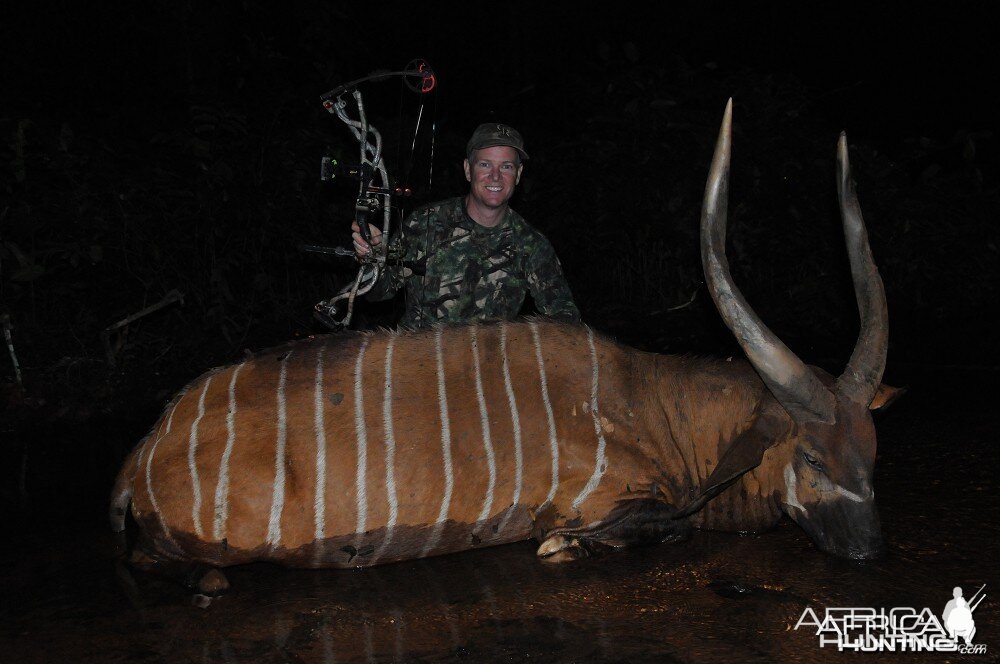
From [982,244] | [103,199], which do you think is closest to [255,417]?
[103,199]

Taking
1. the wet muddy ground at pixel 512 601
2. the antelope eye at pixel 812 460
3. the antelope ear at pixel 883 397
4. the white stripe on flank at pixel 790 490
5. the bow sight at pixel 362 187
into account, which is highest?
the bow sight at pixel 362 187

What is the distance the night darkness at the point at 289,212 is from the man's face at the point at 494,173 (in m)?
0.90

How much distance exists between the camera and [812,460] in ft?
9.57

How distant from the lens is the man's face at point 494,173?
377 cm

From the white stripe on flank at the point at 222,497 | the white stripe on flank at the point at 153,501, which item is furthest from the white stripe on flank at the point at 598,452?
the white stripe on flank at the point at 153,501

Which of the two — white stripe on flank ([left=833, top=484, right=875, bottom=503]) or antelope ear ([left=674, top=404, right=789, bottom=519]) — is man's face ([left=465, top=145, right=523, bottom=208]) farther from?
white stripe on flank ([left=833, top=484, right=875, bottom=503])

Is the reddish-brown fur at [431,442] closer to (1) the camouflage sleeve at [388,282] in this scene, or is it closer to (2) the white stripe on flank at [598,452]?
(2) the white stripe on flank at [598,452]

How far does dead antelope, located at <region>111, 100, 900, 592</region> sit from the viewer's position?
2.72 meters

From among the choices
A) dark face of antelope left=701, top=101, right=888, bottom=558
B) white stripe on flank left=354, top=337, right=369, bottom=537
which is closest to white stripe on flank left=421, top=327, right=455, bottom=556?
white stripe on flank left=354, top=337, right=369, bottom=537

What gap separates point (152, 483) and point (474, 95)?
13113 mm

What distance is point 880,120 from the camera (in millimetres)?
15102

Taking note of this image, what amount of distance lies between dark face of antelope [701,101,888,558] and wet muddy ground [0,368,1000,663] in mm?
140

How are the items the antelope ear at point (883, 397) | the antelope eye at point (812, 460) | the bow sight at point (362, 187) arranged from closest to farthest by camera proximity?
the antelope eye at point (812, 460) < the antelope ear at point (883, 397) < the bow sight at point (362, 187)

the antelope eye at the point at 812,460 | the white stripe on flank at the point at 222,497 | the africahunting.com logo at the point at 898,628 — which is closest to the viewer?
the africahunting.com logo at the point at 898,628
